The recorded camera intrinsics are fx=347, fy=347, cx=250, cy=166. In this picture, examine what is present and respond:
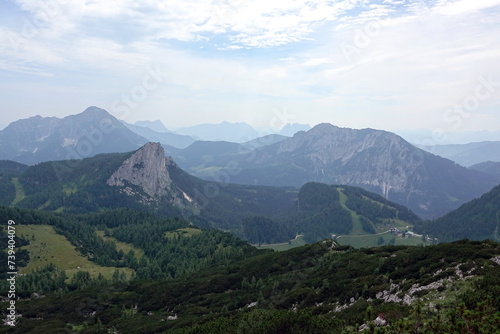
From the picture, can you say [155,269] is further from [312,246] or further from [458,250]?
[458,250]

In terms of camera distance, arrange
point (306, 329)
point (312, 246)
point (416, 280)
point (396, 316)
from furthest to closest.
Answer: point (312, 246) < point (416, 280) < point (306, 329) < point (396, 316)

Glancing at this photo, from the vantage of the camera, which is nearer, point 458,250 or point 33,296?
point 458,250

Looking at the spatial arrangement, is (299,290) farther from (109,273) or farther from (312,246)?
(109,273)

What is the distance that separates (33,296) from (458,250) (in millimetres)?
139914

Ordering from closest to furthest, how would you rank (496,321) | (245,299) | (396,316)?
(496,321) → (396,316) → (245,299)

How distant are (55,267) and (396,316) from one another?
7386 inches

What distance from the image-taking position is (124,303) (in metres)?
116

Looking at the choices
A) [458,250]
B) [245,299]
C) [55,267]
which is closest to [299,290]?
[245,299]

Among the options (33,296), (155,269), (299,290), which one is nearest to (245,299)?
(299,290)

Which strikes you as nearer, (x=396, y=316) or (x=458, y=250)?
(x=396, y=316)

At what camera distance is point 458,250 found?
6806 centimetres

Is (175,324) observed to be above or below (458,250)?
below

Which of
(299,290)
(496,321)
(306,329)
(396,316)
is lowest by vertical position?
(299,290)

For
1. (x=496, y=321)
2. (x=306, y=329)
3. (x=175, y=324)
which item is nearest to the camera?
(x=496, y=321)
